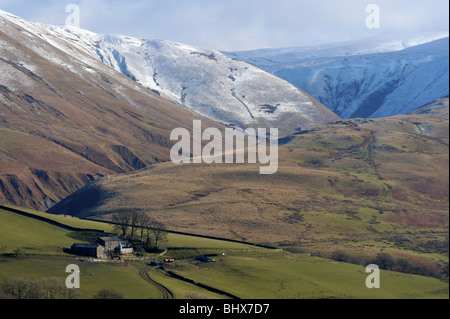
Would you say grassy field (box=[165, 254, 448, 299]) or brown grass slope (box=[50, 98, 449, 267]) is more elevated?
brown grass slope (box=[50, 98, 449, 267])

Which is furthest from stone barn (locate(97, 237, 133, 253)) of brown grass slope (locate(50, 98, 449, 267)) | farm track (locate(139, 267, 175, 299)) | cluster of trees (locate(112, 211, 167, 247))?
brown grass slope (locate(50, 98, 449, 267))

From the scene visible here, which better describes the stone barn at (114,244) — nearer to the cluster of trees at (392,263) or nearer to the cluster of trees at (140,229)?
the cluster of trees at (140,229)

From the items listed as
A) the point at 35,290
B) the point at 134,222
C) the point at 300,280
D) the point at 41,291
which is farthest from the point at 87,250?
the point at 300,280

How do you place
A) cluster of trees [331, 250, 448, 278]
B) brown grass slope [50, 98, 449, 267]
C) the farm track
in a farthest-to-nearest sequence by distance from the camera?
brown grass slope [50, 98, 449, 267]
cluster of trees [331, 250, 448, 278]
the farm track

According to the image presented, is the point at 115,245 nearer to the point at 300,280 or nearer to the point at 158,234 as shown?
the point at 158,234

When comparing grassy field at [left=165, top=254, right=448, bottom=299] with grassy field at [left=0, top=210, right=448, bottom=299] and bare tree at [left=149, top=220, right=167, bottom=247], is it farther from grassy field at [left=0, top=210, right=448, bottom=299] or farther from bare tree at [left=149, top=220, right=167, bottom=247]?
bare tree at [left=149, top=220, right=167, bottom=247]
